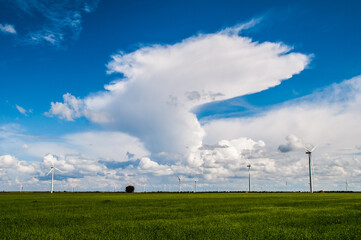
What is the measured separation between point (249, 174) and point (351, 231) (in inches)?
6464

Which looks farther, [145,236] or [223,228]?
[223,228]

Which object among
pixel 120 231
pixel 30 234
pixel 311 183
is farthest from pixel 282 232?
pixel 311 183

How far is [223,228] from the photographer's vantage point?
1373 cm

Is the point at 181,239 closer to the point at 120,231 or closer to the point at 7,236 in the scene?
the point at 120,231

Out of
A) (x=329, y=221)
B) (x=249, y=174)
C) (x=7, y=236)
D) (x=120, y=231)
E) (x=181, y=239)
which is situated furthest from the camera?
(x=249, y=174)

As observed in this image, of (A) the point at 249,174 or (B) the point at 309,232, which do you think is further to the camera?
(A) the point at 249,174

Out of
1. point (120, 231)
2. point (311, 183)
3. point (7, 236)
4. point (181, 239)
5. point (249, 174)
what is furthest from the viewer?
point (249, 174)

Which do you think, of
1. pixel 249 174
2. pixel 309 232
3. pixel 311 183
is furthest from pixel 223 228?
pixel 249 174

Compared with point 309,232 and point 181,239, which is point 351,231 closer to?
point 309,232

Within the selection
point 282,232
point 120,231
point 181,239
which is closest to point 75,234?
point 120,231

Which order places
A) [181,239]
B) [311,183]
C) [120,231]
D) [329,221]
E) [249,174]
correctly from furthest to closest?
[249,174] < [311,183] < [329,221] < [120,231] < [181,239]

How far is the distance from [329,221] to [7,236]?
15699mm

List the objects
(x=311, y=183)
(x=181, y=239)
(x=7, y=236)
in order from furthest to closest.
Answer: (x=311, y=183) < (x=7, y=236) < (x=181, y=239)

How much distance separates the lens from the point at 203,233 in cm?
1257
